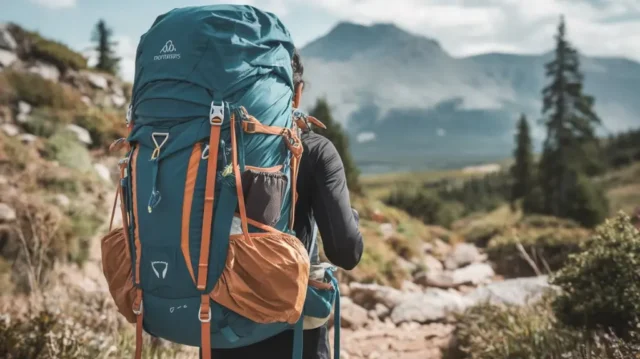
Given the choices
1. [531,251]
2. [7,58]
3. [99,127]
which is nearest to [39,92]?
[99,127]

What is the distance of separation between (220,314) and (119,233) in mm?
566

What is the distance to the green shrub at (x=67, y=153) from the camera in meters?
11.1

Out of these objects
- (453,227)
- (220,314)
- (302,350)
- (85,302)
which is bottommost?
(453,227)

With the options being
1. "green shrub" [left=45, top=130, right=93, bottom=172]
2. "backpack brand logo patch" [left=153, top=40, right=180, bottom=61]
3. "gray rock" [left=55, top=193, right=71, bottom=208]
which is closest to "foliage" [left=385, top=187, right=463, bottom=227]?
"green shrub" [left=45, top=130, right=93, bottom=172]

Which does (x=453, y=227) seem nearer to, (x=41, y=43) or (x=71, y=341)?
(x=41, y=43)

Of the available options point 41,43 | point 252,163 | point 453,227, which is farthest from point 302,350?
point 453,227

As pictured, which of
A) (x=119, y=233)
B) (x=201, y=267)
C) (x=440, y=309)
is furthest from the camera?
(x=440, y=309)

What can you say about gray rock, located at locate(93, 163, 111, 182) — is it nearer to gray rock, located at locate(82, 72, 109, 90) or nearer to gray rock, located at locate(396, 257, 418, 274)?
gray rock, located at locate(396, 257, 418, 274)

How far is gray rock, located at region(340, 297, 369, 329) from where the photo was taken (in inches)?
302

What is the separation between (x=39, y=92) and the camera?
45.1ft

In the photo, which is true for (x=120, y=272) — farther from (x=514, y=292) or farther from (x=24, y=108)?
(x=24, y=108)

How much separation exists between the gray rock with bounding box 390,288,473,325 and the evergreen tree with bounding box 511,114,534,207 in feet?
140

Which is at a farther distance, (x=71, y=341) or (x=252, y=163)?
(x=71, y=341)

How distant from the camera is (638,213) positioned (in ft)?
12.9
